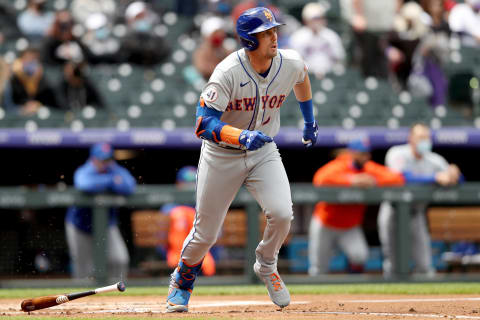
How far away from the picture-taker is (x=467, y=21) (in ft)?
41.6

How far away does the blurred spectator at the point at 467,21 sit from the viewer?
498 inches

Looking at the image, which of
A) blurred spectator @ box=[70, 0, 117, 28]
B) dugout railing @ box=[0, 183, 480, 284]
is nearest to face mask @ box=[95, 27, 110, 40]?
blurred spectator @ box=[70, 0, 117, 28]

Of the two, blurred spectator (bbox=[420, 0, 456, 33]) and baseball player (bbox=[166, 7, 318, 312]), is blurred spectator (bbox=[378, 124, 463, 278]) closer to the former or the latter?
baseball player (bbox=[166, 7, 318, 312])

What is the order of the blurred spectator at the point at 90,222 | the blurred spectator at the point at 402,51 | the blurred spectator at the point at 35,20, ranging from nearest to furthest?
the blurred spectator at the point at 90,222 < the blurred spectator at the point at 35,20 < the blurred spectator at the point at 402,51

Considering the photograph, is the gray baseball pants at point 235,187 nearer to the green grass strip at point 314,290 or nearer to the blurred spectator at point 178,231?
the green grass strip at point 314,290

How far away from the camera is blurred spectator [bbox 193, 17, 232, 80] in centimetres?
1047

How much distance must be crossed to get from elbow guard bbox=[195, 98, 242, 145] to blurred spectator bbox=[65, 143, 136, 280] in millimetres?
3433

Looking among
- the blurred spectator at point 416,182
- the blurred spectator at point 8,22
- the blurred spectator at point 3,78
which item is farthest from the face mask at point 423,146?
the blurred spectator at point 8,22

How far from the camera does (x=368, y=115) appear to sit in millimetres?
10859

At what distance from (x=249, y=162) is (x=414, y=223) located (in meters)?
3.86

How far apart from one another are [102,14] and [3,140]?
273cm

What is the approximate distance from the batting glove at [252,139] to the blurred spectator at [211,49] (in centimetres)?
565

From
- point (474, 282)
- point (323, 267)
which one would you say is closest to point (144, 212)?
point (323, 267)

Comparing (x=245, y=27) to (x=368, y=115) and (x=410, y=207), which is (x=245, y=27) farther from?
(x=368, y=115)
